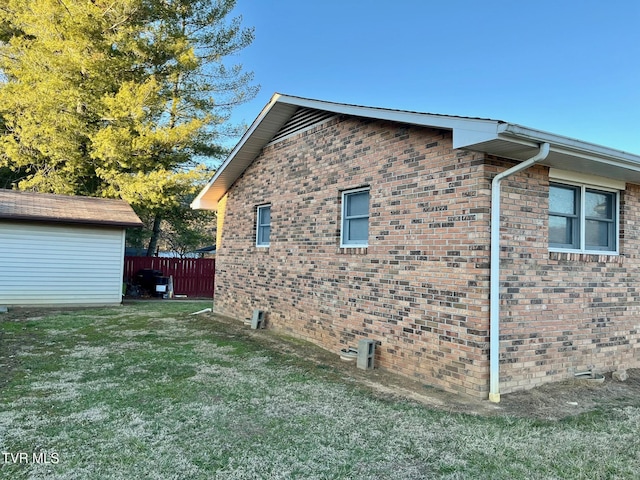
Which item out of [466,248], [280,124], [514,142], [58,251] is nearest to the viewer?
[514,142]

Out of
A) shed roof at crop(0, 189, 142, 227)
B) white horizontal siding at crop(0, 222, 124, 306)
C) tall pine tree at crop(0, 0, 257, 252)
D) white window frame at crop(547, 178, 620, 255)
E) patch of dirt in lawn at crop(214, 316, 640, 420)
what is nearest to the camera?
patch of dirt in lawn at crop(214, 316, 640, 420)

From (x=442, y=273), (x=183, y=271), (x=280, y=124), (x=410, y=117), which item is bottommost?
(x=183, y=271)

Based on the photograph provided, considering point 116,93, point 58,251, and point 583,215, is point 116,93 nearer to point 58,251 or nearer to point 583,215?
point 58,251

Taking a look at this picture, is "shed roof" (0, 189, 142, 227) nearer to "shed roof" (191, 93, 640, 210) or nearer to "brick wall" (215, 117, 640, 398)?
"brick wall" (215, 117, 640, 398)

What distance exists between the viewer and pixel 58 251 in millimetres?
12891

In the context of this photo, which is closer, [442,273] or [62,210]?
[442,273]

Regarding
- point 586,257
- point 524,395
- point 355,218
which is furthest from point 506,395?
point 355,218

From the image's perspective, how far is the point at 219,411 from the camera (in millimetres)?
4539

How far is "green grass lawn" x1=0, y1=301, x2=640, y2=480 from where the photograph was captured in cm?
337

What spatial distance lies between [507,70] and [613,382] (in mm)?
11936

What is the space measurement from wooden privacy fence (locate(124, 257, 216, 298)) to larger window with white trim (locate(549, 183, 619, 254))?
1469 cm

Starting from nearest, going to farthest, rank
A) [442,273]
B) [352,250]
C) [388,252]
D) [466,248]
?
[466,248] → [442,273] → [388,252] → [352,250]

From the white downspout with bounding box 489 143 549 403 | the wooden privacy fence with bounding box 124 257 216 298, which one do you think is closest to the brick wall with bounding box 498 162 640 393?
the white downspout with bounding box 489 143 549 403

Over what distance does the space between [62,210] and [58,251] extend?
127 cm
